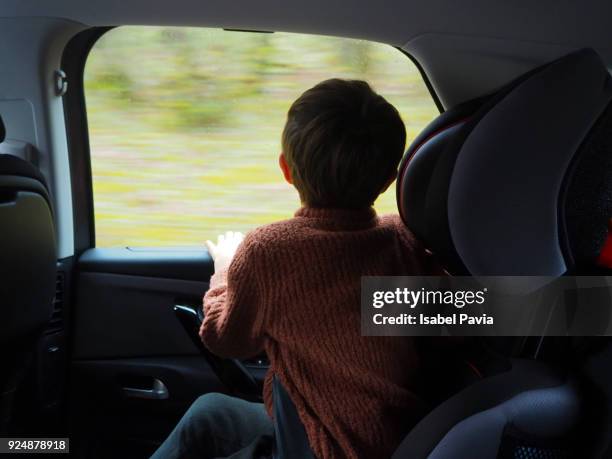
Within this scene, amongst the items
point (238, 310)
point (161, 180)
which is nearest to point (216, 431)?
point (238, 310)

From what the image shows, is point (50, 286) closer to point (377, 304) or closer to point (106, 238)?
point (106, 238)

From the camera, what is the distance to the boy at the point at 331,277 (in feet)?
4.47

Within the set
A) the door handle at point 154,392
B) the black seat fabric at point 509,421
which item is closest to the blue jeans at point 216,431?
the black seat fabric at point 509,421

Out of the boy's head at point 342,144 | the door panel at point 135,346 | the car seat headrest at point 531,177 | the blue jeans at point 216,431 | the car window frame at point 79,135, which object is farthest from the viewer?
the door panel at point 135,346

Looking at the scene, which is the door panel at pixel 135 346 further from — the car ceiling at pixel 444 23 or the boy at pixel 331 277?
the boy at pixel 331 277

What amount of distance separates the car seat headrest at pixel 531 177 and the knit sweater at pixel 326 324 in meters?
0.19

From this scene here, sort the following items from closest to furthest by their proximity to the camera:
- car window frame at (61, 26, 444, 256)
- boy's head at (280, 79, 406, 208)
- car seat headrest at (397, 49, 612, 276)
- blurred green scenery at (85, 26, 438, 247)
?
car seat headrest at (397, 49, 612, 276) → boy's head at (280, 79, 406, 208) → blurred green scenery at (85, 26, 438, 247) → car window frame at (61, 26, 444, 256)

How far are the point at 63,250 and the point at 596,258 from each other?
1.53 meters

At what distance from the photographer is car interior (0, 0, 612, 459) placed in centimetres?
119

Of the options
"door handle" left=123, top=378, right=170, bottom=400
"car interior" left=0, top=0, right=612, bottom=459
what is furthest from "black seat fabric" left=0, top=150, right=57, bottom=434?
"door handle" left=123, top=378, right=170, bottom=400

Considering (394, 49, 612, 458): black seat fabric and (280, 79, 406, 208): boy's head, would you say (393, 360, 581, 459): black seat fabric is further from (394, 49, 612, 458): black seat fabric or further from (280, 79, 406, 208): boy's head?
(280, 79, 406, 208): boy's head

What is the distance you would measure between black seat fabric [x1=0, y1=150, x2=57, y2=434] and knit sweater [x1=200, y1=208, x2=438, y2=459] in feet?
1.87

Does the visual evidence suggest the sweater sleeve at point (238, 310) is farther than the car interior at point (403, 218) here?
Yes

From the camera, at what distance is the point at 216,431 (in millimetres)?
1684
